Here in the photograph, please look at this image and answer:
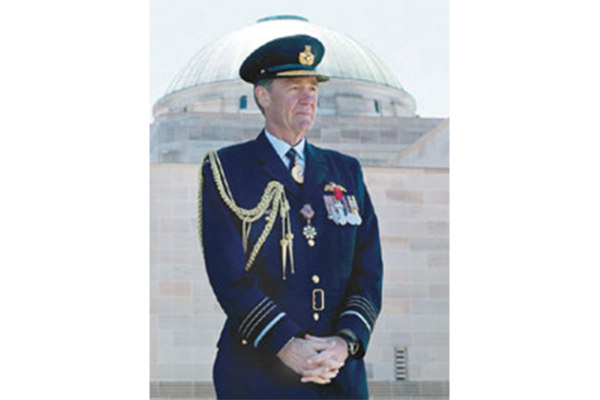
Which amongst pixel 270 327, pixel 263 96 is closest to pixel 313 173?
pixel 263 96

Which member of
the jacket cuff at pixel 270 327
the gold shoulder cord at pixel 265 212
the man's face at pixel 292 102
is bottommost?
the jacket cuff at pixel 270 327

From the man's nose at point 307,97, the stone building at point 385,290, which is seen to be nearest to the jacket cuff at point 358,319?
the man's nose at point 307,97

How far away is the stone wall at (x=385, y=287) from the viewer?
11.9 m

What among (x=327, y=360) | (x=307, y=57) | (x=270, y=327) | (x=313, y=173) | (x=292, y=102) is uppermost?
(x=307, y=57)

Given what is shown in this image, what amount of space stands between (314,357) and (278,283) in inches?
27.1

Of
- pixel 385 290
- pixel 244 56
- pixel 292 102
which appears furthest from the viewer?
pixel 244 56

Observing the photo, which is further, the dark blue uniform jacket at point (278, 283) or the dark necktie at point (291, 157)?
the dark necktie at point (291, 157)

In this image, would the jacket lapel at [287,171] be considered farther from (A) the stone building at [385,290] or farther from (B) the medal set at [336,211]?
(A) the stone building at [385,290]

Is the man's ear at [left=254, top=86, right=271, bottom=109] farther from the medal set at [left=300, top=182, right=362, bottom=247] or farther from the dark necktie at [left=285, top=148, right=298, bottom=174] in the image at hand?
the medal set at [left=300, top=182, right=362, bottom=247]

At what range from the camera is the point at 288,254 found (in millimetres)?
9109

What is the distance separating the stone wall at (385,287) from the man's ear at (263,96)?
3.04m

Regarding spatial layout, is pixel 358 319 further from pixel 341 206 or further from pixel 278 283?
pixel 341 206
